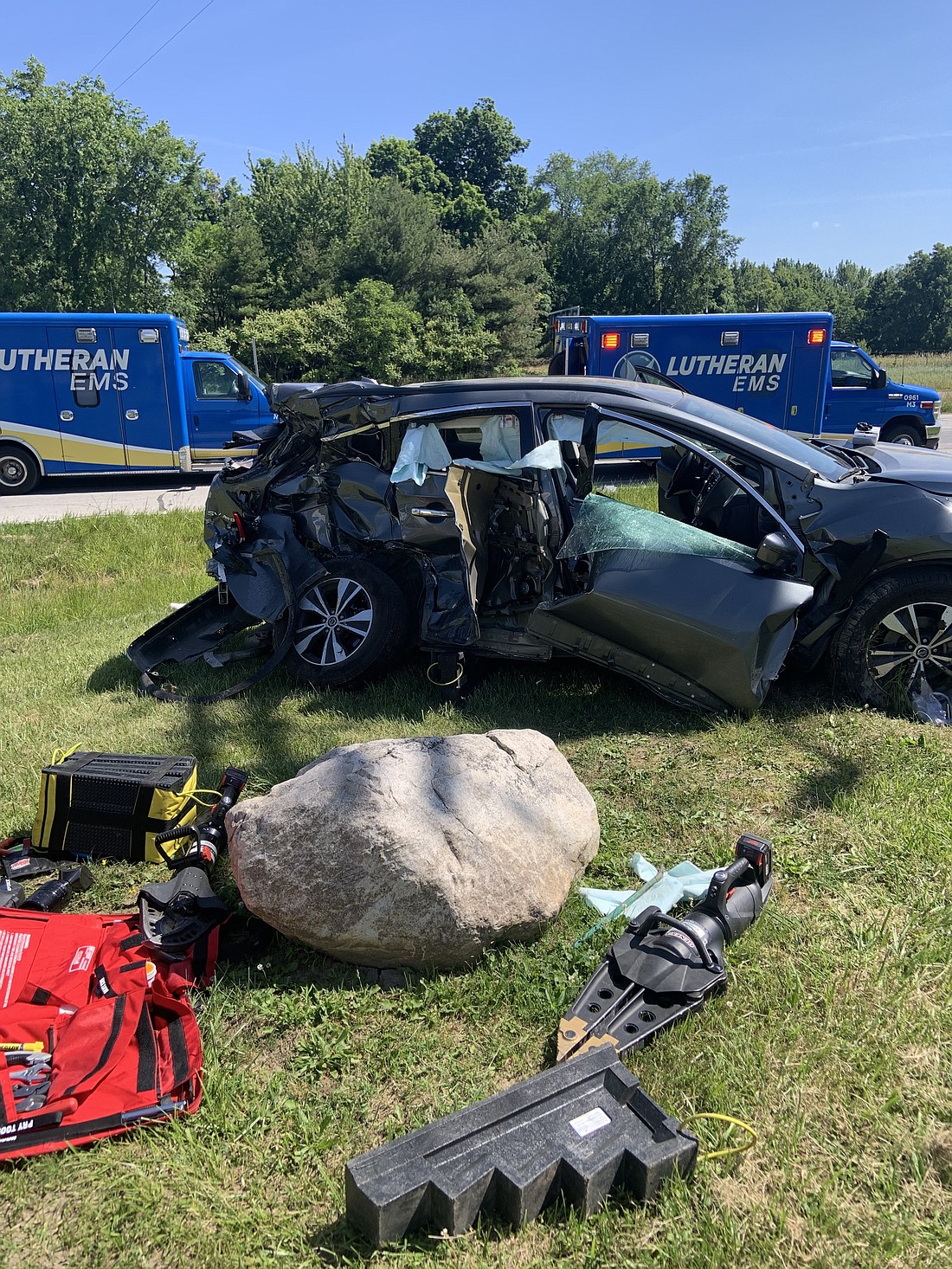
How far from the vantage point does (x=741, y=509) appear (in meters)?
5.21

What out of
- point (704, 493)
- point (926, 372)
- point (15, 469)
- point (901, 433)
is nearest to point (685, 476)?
point (704, 493)

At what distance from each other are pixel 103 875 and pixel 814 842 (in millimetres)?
2976

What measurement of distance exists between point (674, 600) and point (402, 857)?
86.3 inches

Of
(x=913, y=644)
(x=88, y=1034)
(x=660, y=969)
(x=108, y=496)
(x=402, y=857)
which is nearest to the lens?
(x=88, y=1034)

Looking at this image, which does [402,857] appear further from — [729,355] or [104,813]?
[729,355]

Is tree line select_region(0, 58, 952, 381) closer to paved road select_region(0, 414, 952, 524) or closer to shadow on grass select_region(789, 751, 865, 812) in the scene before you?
paved road select_region(0, 414, 952, 524)

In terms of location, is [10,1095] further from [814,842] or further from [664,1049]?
[814,842]

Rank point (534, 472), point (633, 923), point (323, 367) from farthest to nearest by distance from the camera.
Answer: point (323, 367) → point (534, 472) → point (633, 923)

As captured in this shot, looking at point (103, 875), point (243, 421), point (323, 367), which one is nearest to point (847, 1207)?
point (103, 875)

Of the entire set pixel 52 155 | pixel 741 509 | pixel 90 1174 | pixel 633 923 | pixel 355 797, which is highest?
pixel 52 155

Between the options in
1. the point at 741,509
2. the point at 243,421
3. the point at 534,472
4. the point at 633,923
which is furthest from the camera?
the point at 243,421

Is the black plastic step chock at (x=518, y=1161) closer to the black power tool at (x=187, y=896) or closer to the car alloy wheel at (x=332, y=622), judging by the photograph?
the black power tool at (x=187, y=896)

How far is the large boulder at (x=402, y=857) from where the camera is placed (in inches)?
115

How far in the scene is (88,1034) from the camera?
2531 millimetres
